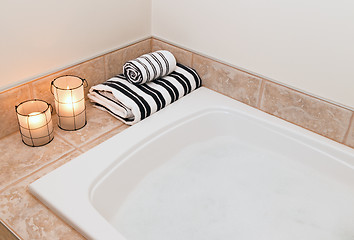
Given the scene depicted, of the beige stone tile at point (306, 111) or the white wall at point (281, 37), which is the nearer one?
the white wall at point (281, 37)

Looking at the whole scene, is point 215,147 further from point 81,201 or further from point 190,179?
point 81,201

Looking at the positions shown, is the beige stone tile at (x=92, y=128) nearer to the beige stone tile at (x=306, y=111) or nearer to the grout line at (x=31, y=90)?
the grout line at (x=31, y=90)

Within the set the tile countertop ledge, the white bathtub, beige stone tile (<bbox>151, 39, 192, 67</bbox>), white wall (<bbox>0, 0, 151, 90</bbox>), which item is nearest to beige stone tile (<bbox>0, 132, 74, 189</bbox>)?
the tile countertop ledge

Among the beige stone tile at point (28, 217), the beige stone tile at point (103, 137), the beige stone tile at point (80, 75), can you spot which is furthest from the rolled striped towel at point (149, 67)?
the beige stone tile at point (28, 217)

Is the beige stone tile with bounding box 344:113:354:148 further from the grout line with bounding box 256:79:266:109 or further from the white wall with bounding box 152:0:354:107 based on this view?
the grout line with bounding box 256:79:266:109

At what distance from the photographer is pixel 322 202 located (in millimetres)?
1599

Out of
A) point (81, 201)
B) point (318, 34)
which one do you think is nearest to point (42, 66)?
point (81, 201)

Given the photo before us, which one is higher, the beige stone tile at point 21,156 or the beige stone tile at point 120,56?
the beige stone tile at point 120,56

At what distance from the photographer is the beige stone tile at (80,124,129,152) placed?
5.14 ft

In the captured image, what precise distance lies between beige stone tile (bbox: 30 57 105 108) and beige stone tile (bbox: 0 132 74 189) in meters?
0.19

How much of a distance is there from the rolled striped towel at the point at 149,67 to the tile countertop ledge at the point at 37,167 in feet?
0.70

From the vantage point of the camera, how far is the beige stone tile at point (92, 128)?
1.61m

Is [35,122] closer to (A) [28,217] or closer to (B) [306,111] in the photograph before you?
(A) [28,217]

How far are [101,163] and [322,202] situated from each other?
0.89 m
